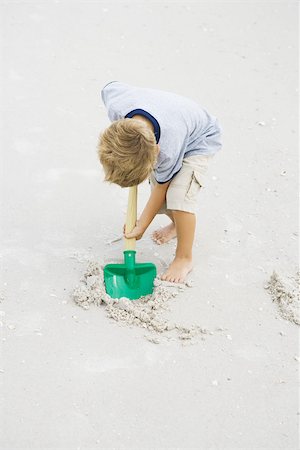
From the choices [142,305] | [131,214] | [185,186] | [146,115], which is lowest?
[142,305]

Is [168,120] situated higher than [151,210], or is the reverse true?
[168,120]

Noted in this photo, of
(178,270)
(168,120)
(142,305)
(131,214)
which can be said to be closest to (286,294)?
(178,270)

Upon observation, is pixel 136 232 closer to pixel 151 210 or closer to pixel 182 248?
pixel 151 210

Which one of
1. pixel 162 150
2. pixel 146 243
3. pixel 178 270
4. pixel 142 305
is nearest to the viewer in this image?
pixel 162 150

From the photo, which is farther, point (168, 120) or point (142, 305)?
point (142, 305)

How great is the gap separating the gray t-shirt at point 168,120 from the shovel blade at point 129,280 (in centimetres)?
36

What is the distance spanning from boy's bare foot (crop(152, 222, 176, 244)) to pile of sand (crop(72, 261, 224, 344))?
29cm

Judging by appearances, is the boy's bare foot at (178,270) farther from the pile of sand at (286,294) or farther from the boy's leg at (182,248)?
the pile of sand at (286,294)

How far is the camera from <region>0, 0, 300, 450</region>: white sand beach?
6.93 feet

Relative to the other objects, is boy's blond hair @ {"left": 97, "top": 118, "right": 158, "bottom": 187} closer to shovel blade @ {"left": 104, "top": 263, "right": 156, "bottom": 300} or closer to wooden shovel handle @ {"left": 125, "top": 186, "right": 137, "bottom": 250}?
wooden shovel handle @ {"left": 125, "top": 186, "right": 137, "bottom": 250}

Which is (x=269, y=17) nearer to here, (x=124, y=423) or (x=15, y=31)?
(x=15, y=31)

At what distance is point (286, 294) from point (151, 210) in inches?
23.0

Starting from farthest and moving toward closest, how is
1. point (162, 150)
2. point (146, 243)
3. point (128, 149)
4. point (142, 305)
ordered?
1. point (146, 243)
2. point (142, 305)
3. point (162, 150)
4. point (128, 149)

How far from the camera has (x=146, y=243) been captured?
2.91 metres
